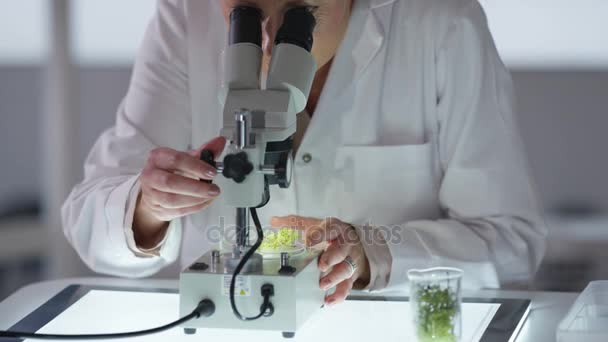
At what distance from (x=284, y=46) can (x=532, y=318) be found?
78 cm

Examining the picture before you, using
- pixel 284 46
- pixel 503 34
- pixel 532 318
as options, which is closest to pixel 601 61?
pixel 503 34

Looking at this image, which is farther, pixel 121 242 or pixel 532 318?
pixel 121 242

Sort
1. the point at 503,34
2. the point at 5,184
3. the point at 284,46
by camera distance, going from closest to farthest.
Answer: the point at 284,46 → the point at 503,34 → the point at 5,184

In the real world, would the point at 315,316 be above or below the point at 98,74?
below

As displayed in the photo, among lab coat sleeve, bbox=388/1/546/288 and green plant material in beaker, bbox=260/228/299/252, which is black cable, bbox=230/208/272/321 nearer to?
green plant material in beaker, bbox=260/228/299/252

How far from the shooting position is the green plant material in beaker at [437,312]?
1.64 metres

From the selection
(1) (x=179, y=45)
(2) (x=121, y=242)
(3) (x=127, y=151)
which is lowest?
(2) (x=121, y=242)

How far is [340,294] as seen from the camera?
187cm

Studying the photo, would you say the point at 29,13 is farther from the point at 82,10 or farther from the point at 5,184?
the point at 5,184

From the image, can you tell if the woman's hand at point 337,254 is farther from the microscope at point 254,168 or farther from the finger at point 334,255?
the microscope at point 254,168

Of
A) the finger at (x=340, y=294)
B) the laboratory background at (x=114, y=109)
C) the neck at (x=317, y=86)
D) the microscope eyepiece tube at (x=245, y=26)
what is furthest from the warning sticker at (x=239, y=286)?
the laboratory background at (x=114, y=109)

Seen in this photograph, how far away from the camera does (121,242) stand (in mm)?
2145

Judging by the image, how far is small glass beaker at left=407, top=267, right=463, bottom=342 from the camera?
1637 millimetres

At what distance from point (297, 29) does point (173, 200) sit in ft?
1.35
